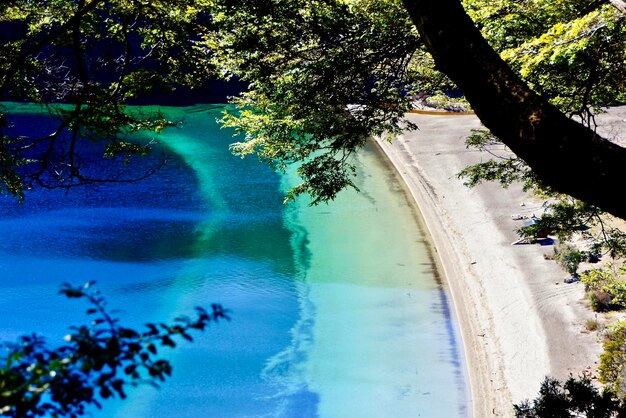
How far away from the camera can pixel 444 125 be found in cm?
2591

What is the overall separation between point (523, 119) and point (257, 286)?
458 inches

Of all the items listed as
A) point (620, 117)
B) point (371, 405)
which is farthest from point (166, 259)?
point (620, 117)

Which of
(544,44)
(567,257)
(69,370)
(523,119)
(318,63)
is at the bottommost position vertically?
(567,257)

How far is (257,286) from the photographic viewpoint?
14391 millimetres

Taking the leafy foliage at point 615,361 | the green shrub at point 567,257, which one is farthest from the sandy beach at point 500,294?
the leafy foliage at point 615,361

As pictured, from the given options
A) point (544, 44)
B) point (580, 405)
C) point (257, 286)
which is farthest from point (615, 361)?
point (257, 286)

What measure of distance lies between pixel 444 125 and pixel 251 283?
559 inches

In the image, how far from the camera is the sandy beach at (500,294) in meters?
10.4

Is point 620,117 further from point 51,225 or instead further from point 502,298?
point 51,225

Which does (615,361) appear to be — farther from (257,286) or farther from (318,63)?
(257,286)

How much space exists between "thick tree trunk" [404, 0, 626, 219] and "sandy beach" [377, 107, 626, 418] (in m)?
7.48

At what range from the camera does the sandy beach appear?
10.4 m

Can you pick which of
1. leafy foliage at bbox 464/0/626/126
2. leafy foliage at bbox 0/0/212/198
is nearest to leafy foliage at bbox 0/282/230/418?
leafy foliage at bbox 0/0/212/198

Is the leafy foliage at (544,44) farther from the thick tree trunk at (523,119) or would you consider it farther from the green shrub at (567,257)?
the green shrub at (567,257)
